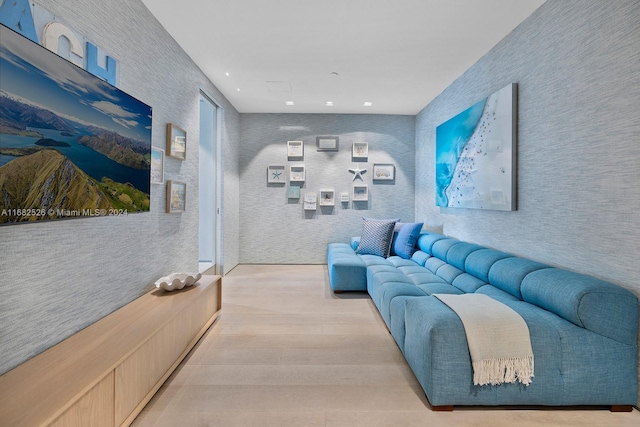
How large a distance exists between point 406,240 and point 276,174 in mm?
2508

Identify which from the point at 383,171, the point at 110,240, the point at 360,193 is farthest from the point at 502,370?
the point at 383,171

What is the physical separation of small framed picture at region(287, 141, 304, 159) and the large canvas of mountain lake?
134 inches

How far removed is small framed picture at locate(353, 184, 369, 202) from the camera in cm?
557

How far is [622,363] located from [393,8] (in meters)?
2.76

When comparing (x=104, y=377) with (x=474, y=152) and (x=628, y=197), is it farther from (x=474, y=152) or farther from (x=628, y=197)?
(x=474, y=152)

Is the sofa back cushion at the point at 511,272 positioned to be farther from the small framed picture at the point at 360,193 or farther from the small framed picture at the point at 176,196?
the small framed picture at the point at 360,193

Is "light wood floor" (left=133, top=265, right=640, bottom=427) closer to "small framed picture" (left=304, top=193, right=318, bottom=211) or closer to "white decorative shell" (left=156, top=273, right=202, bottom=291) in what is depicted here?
"white decorative shell" (left=156, top=273, right=202, bottom=291)

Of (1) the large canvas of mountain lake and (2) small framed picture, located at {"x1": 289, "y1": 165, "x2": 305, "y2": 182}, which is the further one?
(2) small framed picture, located at {"x1": 289, "y1": 165, "x2": 305, "y2": 182}

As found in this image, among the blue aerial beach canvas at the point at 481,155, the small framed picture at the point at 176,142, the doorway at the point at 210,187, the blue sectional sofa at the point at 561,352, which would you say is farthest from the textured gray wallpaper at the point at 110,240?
the blue aerial beach canvas at the point at 481,155

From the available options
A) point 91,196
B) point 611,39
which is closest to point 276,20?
point 91,196

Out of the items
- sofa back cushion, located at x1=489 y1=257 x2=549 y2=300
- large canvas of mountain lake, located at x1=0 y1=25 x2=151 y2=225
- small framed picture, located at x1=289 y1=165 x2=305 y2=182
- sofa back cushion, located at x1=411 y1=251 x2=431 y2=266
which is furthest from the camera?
small framed picture, located at x1=289 y1=165 x2=305 y2=182

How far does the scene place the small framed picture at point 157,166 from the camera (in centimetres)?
Answer: 257

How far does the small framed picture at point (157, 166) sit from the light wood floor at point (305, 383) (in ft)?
4.61

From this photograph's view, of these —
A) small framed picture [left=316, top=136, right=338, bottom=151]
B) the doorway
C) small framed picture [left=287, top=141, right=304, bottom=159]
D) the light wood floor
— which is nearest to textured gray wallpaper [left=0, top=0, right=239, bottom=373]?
the light wood floor
